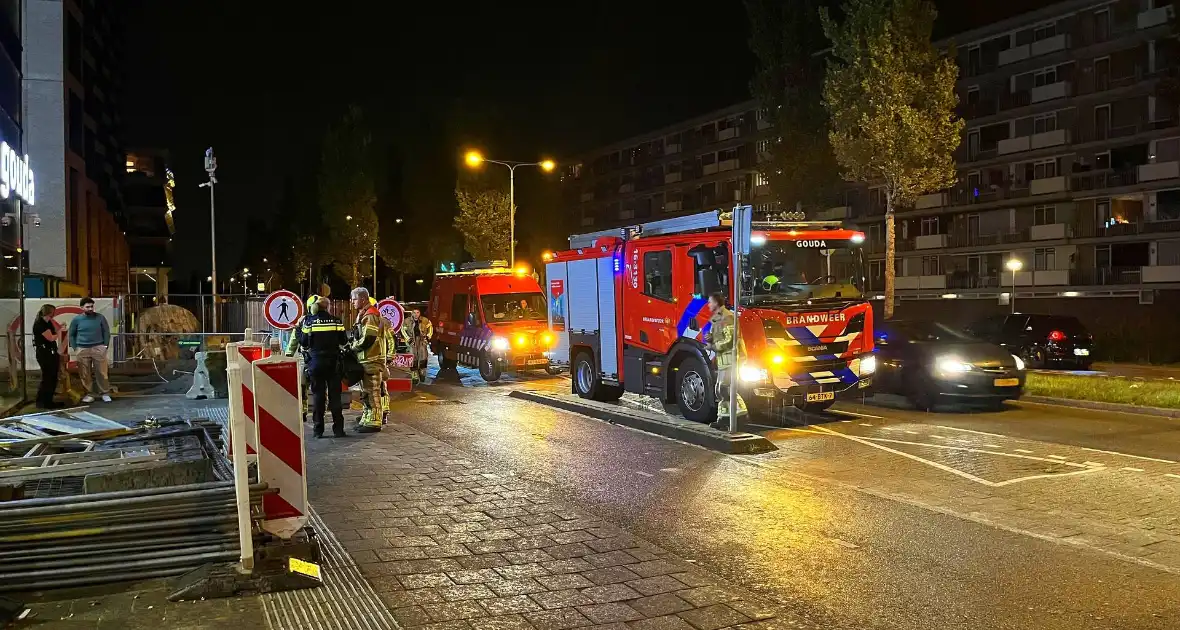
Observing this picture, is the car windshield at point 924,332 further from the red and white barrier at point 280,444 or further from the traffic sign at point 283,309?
the red and white barrier at point 280,444

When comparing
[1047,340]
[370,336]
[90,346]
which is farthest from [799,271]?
[1047,340]

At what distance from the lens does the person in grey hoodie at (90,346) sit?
51.5 ft

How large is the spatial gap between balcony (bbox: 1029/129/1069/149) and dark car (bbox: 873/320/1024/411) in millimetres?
33677

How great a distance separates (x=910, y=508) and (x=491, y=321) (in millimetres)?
14748

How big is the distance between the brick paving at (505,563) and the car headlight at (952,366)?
27.0 ft

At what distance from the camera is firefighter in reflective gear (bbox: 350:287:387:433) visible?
12117 mm

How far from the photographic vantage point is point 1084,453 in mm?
10273

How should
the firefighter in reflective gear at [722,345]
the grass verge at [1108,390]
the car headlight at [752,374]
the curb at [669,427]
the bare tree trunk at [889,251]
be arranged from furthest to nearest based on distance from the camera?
the bare tree trunk at [889,251], the grass verge at [1108,390], the car headlight at [752,374], the firefighter in reflective gear at [722,345], the curb at [669,427]

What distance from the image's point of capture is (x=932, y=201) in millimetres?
50750

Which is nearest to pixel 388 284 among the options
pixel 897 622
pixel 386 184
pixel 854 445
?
pixel 386 184

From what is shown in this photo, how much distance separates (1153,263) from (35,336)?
43.7 meters

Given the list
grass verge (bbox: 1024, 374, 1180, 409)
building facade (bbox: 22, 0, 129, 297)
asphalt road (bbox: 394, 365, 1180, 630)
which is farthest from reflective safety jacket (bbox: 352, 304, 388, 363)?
building facade (bbox: 22, 0, 129, 297)

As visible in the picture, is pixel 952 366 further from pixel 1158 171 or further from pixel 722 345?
pixel 1158 171

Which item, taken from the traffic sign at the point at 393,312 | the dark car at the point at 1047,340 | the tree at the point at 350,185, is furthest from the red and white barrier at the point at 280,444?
the tree at the point at 350,185
